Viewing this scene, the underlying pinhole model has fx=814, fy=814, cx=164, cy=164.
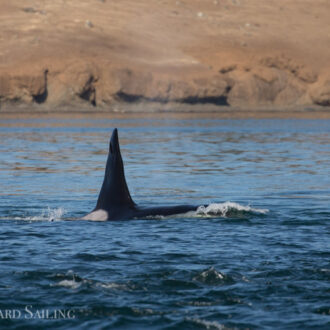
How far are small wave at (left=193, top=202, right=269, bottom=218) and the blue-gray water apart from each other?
3cm

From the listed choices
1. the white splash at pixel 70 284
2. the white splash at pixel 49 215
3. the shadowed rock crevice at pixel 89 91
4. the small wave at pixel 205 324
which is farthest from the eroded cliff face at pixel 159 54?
the small wave at pixel 205 324

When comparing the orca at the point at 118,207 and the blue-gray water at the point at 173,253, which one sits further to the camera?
the orca at the point at 118,207

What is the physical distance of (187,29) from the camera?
11431 cm

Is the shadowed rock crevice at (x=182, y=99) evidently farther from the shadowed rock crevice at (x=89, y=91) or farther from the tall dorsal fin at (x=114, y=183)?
the tall dorsal fin at (x=114, y=183)

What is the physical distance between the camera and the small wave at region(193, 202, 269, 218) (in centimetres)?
1511

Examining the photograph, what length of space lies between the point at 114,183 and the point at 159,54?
85906 mm

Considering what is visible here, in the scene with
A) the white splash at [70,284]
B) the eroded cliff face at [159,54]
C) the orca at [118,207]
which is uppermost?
the eroded cliff face at [159,54]

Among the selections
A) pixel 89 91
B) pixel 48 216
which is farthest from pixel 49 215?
pixel 89 91

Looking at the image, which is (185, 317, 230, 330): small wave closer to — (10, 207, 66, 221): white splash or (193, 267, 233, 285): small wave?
(193, 267, 233, 285): small wave

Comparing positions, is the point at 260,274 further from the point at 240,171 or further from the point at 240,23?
the point at 240,23

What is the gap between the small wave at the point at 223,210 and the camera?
15109mm

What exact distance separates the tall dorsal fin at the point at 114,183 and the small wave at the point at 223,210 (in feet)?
4.62

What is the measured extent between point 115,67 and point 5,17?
26.3 m

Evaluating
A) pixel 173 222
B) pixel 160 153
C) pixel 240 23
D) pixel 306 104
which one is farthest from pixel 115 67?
pixel 173 222
